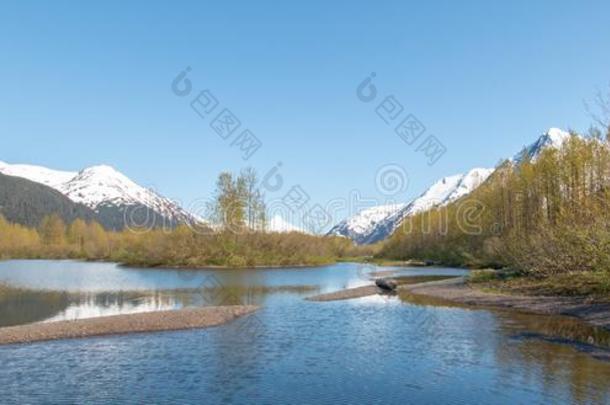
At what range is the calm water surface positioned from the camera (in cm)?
1834

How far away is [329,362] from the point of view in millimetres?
23062

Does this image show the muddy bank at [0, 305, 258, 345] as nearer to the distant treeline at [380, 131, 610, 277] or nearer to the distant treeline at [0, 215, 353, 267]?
the distant treeline at [380, 131, 610, 277]

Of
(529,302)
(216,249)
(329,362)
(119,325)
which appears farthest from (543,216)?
(216,249)

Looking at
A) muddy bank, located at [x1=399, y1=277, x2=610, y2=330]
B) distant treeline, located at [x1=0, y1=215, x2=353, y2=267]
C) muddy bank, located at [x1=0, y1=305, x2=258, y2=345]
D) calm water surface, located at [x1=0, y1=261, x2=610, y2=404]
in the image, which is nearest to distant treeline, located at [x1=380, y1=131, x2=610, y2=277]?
muddy bank, located at [x1=399, y1=277, x2=610, y2=330]

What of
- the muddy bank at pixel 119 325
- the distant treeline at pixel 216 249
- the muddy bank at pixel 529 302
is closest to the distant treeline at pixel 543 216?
the muddy bank at pixel 529 302

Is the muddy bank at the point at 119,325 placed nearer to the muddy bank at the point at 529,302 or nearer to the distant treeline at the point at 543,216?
the muddy bank at the point at 529,302

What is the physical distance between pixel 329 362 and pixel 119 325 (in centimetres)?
1568

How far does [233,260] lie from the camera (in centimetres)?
10662

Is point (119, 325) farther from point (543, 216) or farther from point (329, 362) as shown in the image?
point (543, 216)

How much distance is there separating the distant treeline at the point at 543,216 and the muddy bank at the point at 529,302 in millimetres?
3052

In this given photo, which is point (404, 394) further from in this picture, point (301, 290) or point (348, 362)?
point (301, 290)

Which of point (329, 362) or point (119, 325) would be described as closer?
point (329, 362)

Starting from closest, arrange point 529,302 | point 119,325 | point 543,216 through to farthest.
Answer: point 119,325
point 529,302
point 543,216

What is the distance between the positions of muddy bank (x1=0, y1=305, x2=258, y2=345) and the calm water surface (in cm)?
156
